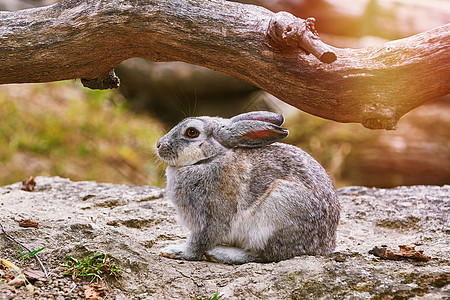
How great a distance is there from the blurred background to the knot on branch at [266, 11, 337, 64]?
3.44 m

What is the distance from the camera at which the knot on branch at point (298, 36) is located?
4008 mm

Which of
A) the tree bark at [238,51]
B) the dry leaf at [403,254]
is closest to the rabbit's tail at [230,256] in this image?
the dry leaf at [403,254]

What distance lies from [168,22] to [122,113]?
20.4ft

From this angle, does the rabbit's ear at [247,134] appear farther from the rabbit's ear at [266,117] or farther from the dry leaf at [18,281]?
the dry leaf at [18,281]

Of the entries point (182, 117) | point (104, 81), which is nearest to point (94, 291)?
point (104, 81)

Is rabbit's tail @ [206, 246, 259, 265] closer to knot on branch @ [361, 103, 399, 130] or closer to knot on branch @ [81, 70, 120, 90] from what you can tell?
knot on branch @ [361, 103, 399, 130]

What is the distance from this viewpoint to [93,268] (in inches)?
152

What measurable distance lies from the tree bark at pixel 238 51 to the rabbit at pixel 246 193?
0.42m

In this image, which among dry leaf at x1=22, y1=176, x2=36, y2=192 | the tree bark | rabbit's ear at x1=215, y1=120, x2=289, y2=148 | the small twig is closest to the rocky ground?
the small twig

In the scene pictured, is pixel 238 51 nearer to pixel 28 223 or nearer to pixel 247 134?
pixel 247 134

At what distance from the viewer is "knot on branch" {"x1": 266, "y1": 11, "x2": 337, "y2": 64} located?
13.1 feet

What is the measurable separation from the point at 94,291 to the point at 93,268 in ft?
0.80

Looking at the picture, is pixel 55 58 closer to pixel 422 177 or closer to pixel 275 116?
pixel 275 116

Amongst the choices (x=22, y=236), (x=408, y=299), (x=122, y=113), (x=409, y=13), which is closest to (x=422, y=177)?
(x=409, y=13)
